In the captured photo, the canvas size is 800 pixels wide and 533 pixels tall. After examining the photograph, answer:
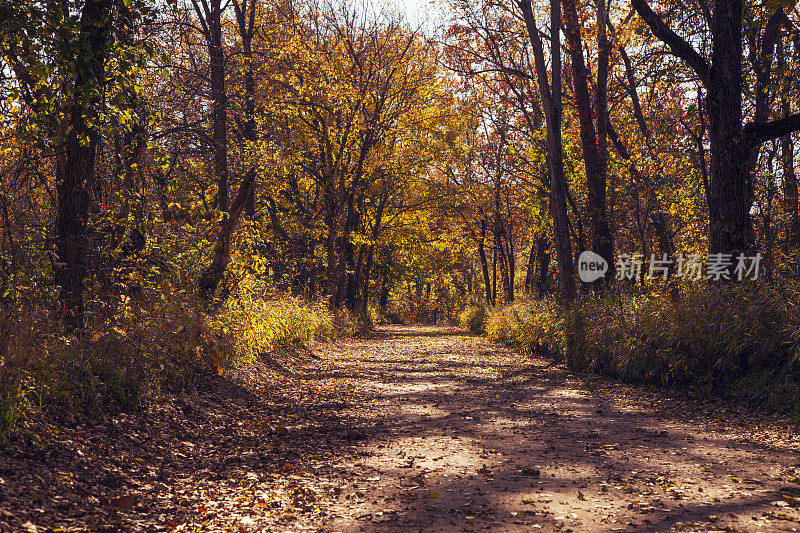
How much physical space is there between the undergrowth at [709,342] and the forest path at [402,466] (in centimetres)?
50

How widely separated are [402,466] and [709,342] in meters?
5.61

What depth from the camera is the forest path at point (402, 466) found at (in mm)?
4105

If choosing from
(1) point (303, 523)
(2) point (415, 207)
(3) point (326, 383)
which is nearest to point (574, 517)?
(1) point (303, 523)

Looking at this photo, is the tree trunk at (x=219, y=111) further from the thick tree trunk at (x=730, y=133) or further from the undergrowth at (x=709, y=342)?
the thick tree trunk at (x=730, y=133)

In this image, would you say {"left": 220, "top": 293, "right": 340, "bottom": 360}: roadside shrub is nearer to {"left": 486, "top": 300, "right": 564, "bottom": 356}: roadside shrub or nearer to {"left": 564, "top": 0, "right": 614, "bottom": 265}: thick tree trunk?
{"left": 486, "top": 300, "right": 564, "bottom": 356}: roadside shrub

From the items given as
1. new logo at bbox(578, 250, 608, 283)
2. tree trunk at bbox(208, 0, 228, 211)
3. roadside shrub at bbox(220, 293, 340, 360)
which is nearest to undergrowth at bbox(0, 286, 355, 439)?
roadside shrub at bbox(220, 293, 340, 360)

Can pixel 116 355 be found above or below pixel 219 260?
below

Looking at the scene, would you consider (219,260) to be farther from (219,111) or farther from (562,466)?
(562,466)

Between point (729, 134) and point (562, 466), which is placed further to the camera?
point (729, 134)

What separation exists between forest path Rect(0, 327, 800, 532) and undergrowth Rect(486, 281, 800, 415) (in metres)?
0.50

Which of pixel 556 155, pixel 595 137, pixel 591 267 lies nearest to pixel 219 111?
pixel 556 155

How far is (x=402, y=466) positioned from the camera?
5.56m

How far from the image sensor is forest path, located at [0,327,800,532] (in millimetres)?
4105

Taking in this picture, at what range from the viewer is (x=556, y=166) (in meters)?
16.2
